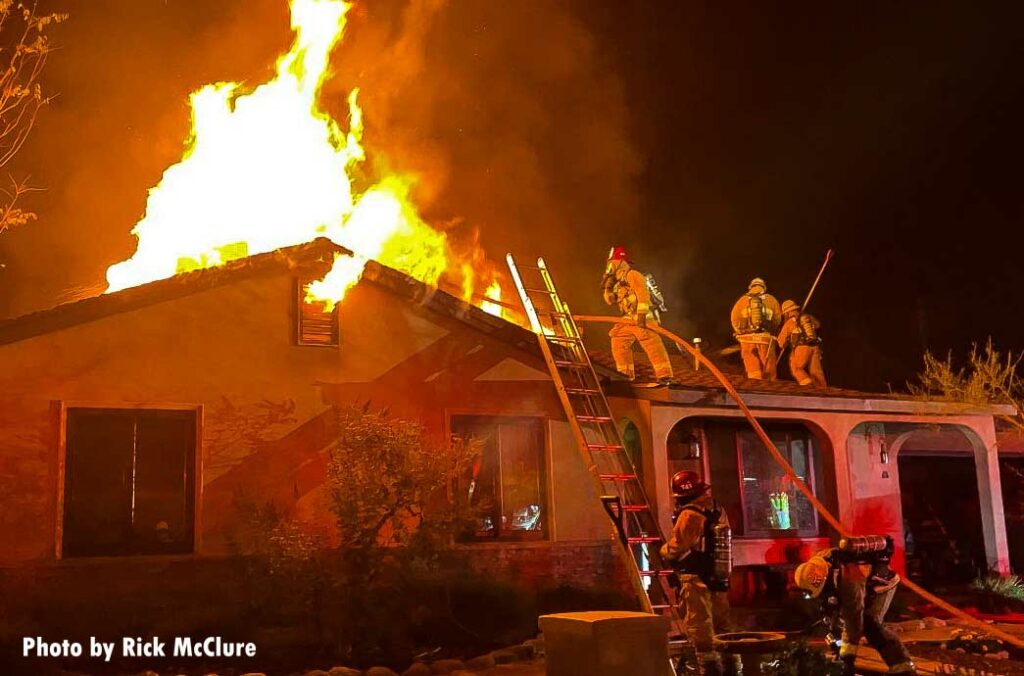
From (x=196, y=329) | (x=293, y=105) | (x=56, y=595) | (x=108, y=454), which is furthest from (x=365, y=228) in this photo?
(x=56, y=595)

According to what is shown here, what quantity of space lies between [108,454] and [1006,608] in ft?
39.8

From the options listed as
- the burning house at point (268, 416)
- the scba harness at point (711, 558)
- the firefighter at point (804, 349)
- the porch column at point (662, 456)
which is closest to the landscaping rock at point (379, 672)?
the burning house at point (268, 416)

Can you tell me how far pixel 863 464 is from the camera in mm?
14789

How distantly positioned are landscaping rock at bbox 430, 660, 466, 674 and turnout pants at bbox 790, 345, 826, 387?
9.38m

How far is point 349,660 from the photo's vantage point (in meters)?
8.96

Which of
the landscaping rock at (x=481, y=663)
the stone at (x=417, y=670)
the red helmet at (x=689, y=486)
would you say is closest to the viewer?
the red helmet at (x=689, y=486)

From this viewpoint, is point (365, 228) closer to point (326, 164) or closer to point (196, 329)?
point (326, 164)

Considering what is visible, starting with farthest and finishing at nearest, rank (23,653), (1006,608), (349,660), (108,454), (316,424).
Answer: (1006,608) → (316,424) → (108,454) → (349,660) → (23,653)

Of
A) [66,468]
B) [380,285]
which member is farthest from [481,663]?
[66,468]

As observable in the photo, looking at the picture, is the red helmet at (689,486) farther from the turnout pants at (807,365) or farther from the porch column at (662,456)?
the turnout pants at (807,365)

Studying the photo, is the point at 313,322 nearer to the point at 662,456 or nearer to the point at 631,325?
the point at 631,325

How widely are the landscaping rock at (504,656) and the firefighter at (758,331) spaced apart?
8.47 meters

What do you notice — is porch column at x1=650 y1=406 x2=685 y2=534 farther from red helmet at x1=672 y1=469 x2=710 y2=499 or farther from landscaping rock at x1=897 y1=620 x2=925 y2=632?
landscaping rock at x1=897 y1=620 x2=925 y2=632

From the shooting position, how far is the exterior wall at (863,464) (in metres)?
12.5
